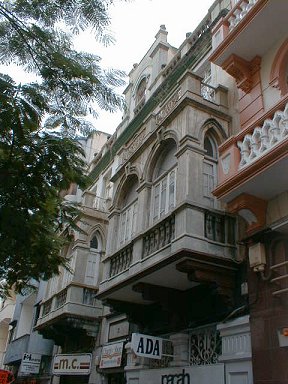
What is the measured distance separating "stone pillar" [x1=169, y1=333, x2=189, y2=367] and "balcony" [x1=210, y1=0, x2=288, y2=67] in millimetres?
6034

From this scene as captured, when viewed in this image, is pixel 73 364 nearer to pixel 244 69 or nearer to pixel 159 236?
pixel 159 236

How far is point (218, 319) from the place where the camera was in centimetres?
881

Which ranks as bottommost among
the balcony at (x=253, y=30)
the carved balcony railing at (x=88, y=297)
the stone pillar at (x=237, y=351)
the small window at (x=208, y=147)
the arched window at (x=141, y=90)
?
the stone pillar at (x=237, y=351)

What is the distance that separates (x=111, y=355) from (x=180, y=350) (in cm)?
387

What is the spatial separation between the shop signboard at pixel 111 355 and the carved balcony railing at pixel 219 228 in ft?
17.7

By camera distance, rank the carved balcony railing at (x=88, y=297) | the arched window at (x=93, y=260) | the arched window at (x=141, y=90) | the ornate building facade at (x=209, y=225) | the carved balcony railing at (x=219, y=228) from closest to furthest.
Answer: the ornate building facade at (x=209, y=225) < the carved balcony railing at (x=219, y=228) < the carved balcony railing at (x=88, y=297) < the arched window at (x=93, y=260) < the arched window at (x=141, y=90)

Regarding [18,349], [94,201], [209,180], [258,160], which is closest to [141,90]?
[94,201]

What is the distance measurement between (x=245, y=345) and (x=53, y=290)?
37.6ft

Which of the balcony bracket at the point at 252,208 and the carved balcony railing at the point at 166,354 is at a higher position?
the balcony bracket at the point at 252,208

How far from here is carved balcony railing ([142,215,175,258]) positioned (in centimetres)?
921

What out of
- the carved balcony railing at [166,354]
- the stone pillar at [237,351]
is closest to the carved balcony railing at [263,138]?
the stone pillar at [237,351]

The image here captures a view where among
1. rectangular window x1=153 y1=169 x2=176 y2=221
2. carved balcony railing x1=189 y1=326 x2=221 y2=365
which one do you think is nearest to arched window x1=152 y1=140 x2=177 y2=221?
rectangular window x1=153 y1=169 x2=176 y2=221

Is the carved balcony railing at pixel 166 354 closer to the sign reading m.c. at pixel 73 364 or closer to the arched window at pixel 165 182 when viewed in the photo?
the arched window at pixel 165 182

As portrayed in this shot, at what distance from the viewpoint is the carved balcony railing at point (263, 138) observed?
6.82m
